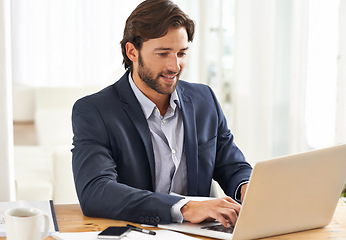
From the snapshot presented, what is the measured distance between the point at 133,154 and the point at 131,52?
1.24 feet

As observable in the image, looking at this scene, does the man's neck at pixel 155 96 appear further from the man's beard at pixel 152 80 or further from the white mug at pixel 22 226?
the white mug at pixel 22 226

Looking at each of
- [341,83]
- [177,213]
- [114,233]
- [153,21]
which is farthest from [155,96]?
[341,83]

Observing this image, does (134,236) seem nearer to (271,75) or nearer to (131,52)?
(131,52)

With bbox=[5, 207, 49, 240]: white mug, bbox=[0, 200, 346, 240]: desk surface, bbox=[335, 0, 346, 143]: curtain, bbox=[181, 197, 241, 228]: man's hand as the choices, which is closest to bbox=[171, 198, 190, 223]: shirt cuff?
bbox=[181, 197, 241, 228]: man's hand

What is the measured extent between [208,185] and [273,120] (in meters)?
2.17

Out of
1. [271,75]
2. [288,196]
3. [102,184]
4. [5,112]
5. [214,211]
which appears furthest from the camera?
[271,75]

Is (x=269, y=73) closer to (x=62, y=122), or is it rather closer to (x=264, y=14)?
(x=264, y=14)

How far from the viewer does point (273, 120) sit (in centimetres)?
418

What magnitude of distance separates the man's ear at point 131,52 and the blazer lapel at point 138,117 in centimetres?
12

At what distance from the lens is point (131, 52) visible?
6.76 feet

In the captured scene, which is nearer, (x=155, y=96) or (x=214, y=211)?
(x=214, y=211)

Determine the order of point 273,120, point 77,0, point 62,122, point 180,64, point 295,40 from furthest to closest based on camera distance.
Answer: point 77,0, point 62,122, point 273,120, point 295,40, point 180,64

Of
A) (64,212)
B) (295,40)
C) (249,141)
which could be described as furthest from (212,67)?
(64,212)

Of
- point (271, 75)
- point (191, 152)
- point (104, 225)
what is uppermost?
point (271, 75)
